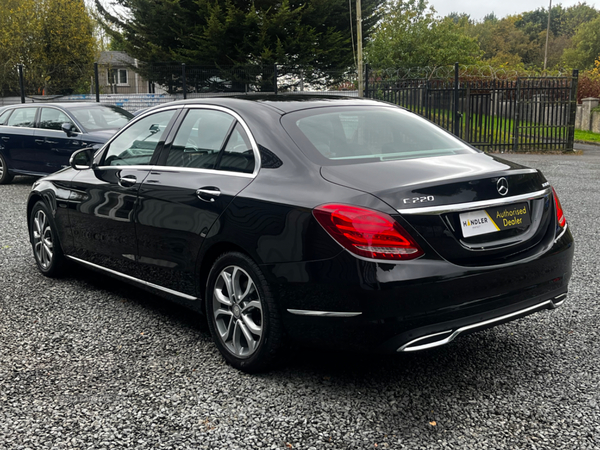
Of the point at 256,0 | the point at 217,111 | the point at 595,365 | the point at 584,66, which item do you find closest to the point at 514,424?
the point at 595,365

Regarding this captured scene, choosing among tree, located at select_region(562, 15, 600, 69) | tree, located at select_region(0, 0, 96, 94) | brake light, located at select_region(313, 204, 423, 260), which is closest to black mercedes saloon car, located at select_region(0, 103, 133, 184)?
brake light, located at select_region(313, 204, 423, 260)

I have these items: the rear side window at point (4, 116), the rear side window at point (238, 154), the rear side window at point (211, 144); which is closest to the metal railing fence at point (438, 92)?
the rear side window at point (4, 116)

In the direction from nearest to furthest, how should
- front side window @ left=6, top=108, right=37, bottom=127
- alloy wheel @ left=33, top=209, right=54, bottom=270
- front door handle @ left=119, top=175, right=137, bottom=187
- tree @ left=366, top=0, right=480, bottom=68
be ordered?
1. front door handle @ left=119, top=175, right=137, bottom=187
2. alloy wheel @ left=33, top=209, right=54, bottom=270
3. front side window @ left=6, top=108, right=37, bottom=127
4. tree @ left=366, top=0, right=480, bottom=68

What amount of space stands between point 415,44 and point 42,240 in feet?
126

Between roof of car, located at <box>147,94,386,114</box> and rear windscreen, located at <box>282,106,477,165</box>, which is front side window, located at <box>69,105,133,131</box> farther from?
rear windscreen, located at <box>282,106,477,165</box>

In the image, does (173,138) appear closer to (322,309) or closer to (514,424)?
(322,309)

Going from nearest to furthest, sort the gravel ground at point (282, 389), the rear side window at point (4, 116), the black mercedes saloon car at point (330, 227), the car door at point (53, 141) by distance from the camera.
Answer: the gravel ground at point (282, 389) → the black mercedes saloon car at point (330, 227) → the car door at point (53, 141) → the rear side window at point (4, 116)

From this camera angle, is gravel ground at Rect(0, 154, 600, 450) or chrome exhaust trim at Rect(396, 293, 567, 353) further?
chrome exhaust trim at Rect(396, 293, 567, 353)

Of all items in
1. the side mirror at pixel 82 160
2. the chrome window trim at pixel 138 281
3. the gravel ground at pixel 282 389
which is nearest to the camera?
the gravel ground at pixel 282 389

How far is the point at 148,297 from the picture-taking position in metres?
5.36

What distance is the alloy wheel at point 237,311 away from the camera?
360 cm

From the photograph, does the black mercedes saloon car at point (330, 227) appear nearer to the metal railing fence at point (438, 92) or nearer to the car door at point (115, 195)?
the car door at point (115, 195)

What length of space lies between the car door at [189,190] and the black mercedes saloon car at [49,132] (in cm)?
750

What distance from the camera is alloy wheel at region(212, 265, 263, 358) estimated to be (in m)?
3.60
